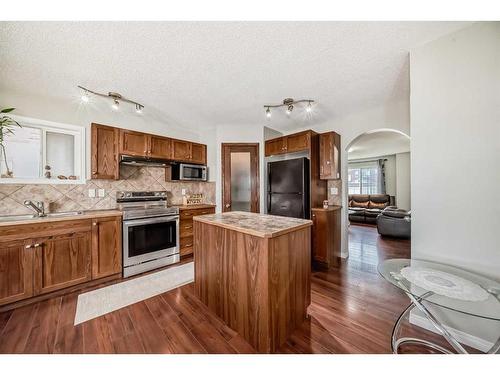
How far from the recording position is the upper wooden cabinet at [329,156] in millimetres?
3162

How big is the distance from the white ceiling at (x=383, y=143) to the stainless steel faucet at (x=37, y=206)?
17.6ft

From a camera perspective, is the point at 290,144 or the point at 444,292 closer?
the point at 444,292

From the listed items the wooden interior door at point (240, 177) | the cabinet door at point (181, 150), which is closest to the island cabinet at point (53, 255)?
the cabinet door at point (181, 150)

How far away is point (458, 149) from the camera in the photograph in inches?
56.9

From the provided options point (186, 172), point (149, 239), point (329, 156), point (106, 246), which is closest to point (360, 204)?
point (329, 156)

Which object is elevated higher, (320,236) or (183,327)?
(320,236)

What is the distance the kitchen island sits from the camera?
52.8 inches

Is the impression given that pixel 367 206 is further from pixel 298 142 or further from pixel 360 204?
pixel 298 142

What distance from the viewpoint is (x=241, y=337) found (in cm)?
152

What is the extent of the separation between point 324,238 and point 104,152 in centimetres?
358

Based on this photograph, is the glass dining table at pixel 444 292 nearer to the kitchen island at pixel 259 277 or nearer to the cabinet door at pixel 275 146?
the kitchen island at pixel 259 277

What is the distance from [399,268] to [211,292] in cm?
162
